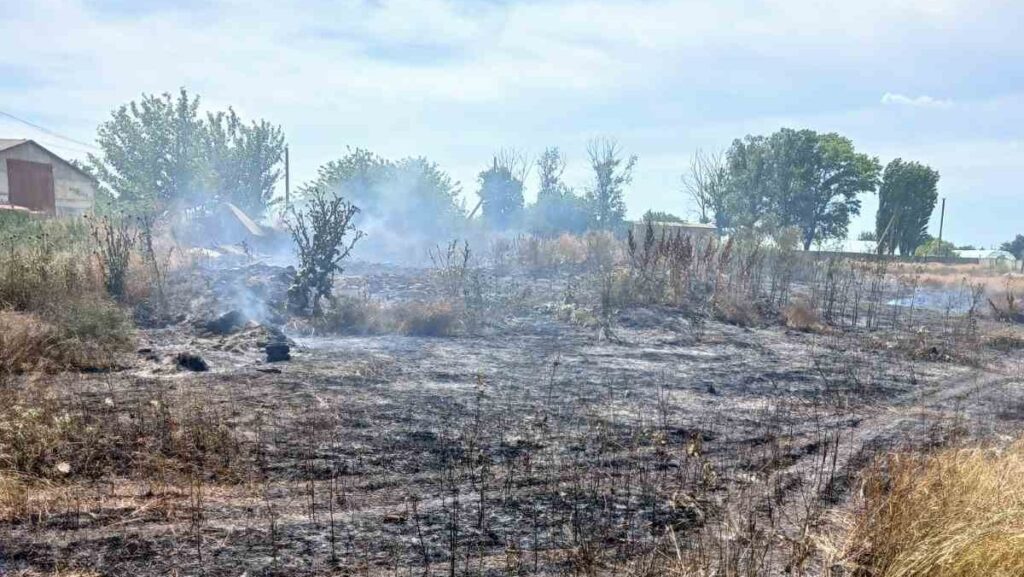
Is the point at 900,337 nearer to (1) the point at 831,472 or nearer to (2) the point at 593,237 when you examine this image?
(1) the point at 831,472

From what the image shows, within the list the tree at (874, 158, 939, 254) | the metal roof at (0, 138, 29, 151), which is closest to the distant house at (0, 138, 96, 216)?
the metal roof at (0, 138, 29, 151)

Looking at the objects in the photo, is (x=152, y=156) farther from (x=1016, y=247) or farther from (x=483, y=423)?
(x=1016, y=247)

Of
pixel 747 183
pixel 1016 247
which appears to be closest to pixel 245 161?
pixel 747 183

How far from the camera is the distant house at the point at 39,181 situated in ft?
102

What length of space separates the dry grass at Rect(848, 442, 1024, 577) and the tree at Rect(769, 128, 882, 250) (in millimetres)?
45025

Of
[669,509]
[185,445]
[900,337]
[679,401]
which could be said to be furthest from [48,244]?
[900,337]

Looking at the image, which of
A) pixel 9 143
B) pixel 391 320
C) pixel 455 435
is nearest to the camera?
pixel 455 435

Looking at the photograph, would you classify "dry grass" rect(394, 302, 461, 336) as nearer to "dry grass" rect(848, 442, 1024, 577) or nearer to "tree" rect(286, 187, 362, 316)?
"tree" rect(286, 187, 362, 316)

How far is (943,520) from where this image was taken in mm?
3693

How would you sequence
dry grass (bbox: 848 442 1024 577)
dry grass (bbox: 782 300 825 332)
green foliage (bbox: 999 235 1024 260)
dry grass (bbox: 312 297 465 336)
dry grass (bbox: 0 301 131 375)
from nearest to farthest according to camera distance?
dry grass (bbox: 848 442 1024 577)
dry grass (bbox: 0 301 131 375)
dry grass (bbox: 312 297 465 336)
dry grass (bbox: 782 300 825 332)
green foliage (bbox: 999 235 1024 260)

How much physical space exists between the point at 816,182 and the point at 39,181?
43.4m

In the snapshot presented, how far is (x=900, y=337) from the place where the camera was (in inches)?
523

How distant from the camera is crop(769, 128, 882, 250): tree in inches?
1857

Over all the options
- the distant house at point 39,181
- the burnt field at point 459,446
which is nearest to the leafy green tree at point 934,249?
the burnt field at point 459,446
